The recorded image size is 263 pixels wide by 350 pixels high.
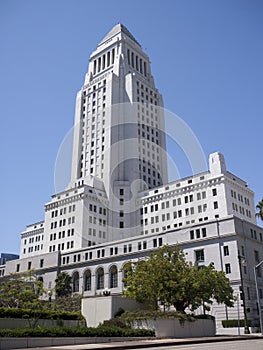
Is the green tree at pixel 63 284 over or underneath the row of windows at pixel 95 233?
underneath

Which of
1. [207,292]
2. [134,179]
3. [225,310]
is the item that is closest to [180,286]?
[207,292]

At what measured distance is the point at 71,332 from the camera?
27.0 m

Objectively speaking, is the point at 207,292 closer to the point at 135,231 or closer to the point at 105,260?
the point at 105,260

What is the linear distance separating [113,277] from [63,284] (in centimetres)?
1018

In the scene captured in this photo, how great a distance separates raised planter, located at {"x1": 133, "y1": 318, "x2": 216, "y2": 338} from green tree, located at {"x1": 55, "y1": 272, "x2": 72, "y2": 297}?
3696cm

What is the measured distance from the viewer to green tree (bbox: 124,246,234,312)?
125 ft

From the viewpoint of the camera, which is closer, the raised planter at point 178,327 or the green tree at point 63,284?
the raised planter at point 178,327

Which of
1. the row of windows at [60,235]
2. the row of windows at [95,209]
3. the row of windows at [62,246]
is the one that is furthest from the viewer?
the row of windows at [95,209]

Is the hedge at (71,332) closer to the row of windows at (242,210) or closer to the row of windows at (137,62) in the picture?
the row of windows at (242,210)

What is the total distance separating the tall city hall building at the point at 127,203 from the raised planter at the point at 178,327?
13.4 meters

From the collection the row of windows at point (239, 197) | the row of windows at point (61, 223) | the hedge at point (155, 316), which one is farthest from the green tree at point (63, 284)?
the row of windows at point (239, 197)

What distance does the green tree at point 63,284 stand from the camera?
230 ft

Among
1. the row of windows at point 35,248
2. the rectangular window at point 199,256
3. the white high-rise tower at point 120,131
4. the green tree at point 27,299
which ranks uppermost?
the white high-rise tower at point 120,131

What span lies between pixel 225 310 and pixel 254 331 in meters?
6.15
